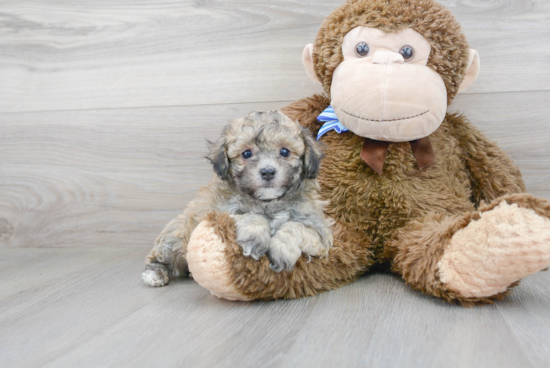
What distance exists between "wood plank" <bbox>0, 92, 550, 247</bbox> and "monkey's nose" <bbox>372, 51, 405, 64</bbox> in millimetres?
677

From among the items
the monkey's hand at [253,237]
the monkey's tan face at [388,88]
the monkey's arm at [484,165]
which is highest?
the monkey's tan face at [388,88]

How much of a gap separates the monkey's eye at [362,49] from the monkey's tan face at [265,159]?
1.08ft

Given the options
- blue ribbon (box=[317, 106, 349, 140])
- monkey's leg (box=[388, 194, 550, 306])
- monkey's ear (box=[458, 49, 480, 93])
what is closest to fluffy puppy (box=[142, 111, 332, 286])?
blue ribbon (box=[317, 106, 349, 140])

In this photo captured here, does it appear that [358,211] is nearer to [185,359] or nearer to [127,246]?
[185,359]

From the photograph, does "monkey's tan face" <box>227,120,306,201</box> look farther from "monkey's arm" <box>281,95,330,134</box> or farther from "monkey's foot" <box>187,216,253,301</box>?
"monkey's arm" <box>281,95,330,134</box>

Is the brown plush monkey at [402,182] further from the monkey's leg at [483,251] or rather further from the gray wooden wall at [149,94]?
the gray wooden wall at [149,94]

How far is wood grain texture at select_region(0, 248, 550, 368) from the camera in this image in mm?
984

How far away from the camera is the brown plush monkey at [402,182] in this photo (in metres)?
1.21

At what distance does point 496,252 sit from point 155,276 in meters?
1.06

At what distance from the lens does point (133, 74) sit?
216cm

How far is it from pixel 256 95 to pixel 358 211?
0.77 meters

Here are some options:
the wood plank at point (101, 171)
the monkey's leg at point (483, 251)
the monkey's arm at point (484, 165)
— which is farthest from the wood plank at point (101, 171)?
the monkey's leg at point (483, 251)

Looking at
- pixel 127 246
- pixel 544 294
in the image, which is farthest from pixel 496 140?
pixel 127 246

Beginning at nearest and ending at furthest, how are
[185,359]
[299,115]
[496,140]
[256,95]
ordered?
1. [185,359]
2. [299,115]
3. [496,140]
4. [256,95]
